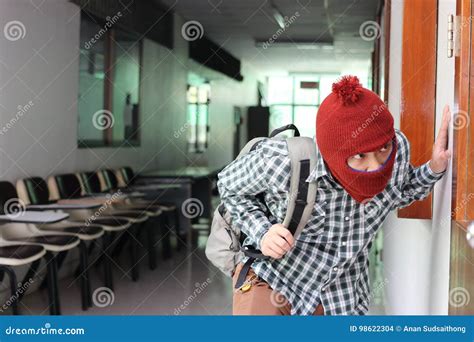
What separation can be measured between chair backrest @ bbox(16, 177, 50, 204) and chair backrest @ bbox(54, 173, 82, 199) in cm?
21

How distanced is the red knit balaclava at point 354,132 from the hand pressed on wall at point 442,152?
334 millimetres

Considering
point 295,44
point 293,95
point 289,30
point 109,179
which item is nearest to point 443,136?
point 109,179

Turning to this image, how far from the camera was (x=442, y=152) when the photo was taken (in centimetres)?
184

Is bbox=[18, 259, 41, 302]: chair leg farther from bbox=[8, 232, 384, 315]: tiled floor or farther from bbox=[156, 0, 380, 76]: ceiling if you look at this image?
bbox=[156, 0, 380, 76]: ceiling

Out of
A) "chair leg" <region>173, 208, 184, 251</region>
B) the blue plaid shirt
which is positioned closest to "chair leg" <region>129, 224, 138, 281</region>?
"chair leg" <region>173, 208, 184, 251</region>

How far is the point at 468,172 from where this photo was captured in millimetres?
1633

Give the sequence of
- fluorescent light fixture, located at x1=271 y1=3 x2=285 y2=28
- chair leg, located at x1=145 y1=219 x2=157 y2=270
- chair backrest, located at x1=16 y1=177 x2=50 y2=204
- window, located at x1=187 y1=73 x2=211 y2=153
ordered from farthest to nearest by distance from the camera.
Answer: window, located at x1=187 y1=73 x2=211 y2=153 → fluorescent light fixture, located at x1=271 y1=3 x2=285 y2=28 → chair leg, located at x1=145 y1=219 x2=157 y2=270 → chair backrest, located at x1=16 y1=177 x2=50 y2=204

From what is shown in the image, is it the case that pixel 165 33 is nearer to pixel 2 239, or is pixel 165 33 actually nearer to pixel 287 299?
pixel 2 239

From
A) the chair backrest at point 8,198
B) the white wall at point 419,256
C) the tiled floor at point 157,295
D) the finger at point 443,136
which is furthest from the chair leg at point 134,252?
the finger at point 443,136

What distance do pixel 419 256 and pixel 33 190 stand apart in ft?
10.7

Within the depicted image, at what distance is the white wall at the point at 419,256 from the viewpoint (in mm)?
2023

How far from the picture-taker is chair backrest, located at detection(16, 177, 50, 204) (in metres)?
4.94

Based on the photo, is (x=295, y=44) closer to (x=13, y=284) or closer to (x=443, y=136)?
(x=13, y=284)

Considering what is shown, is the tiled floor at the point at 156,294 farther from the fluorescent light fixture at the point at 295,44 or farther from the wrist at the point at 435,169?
the fluorescent light fixture at the point at 295,44
